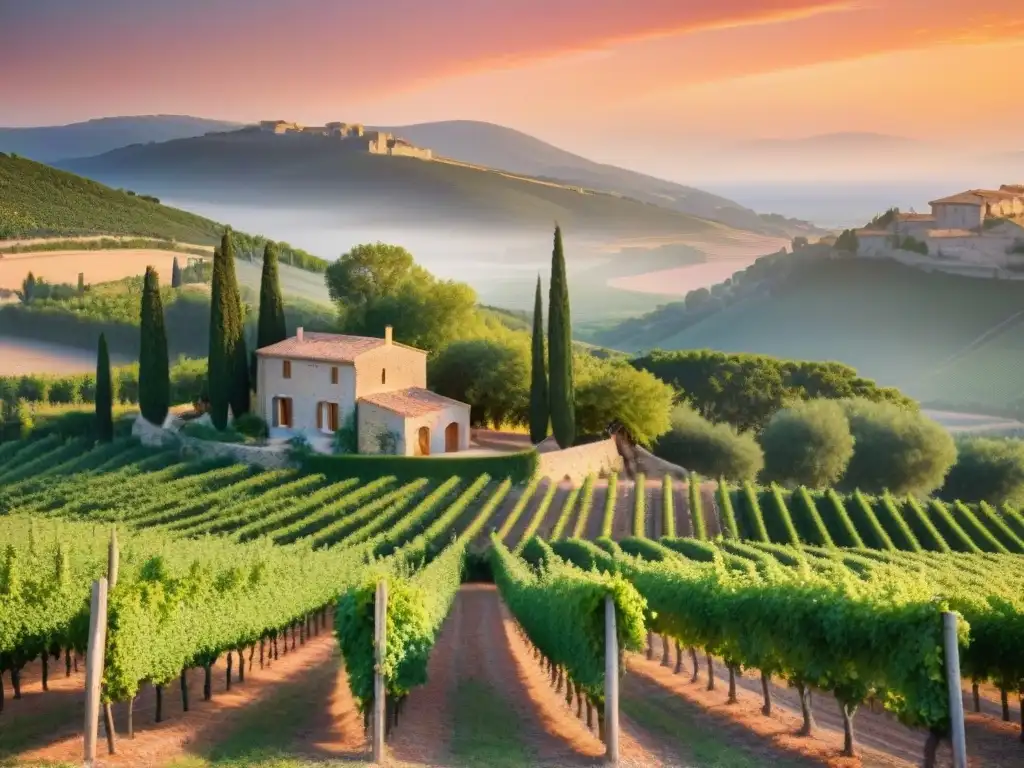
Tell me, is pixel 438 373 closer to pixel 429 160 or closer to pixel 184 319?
pixel 184 319

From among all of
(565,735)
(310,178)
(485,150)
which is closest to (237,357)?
(565,735)

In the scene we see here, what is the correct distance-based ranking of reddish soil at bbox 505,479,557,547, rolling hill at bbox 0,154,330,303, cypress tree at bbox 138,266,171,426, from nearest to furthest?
reddish soil at bbox 505,479,557,547 → cypress tree at bbox 138,266,171,426 → rolling hill at bbox 0,154,330,303

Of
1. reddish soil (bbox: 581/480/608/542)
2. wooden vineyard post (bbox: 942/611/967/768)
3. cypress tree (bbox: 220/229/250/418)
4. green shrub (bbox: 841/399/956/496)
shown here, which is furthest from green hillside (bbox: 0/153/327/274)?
wooden vineyard post (bbox: 942/611/967/768)

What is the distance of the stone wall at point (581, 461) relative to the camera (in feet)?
124

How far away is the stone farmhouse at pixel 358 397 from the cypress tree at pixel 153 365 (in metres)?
2.90

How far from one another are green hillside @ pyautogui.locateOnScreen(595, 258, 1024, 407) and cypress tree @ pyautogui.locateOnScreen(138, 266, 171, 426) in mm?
54675

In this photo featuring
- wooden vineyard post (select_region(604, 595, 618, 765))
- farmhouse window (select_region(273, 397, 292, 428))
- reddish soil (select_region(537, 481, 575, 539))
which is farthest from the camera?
Result: farmhouse window (select_region(273, 397, 292, 428))

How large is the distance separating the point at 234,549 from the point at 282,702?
840cm

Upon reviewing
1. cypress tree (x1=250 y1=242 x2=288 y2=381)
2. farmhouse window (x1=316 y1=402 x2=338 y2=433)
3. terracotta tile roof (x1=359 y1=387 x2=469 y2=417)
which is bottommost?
farmhouse window (x1=316 y1=402 x2=338 y2=433)

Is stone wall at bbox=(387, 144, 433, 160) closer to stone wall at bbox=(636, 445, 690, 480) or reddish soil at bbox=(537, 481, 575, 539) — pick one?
stone wall at bbox=(636, 445, 690, 480)

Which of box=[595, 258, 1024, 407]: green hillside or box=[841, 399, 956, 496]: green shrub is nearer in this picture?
box=[841, 399, 956, 496]: green shrub

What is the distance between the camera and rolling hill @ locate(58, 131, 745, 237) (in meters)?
96.4

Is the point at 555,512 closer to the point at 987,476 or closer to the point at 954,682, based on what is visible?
the point at 954,682

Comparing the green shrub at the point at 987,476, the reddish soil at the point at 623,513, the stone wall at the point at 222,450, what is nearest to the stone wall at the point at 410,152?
the green shrub at the point at 987,476
